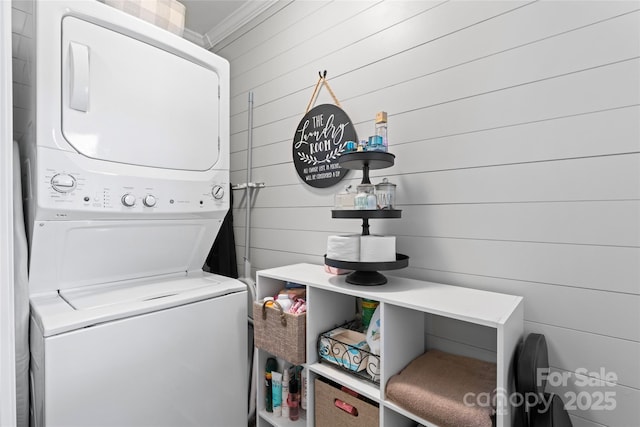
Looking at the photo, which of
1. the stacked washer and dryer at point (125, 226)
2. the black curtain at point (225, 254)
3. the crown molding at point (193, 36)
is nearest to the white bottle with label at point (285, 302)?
the stacked washer and dryer at point (125, 226)

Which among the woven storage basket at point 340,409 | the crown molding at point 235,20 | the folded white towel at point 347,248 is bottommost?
the woven storage basket at point 340,409

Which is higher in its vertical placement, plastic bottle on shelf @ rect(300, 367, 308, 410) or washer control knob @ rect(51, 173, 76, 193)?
washer control knob @ rect(51, 173, 76, 193)

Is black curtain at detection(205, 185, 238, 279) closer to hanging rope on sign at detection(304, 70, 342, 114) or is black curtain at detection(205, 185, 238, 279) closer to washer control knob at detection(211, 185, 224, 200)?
washer control knob at detection(211, 185, 224, 200)

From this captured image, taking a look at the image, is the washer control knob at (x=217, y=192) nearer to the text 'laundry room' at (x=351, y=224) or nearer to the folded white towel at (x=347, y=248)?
the text 'laundry room' at (x=351, y=224)

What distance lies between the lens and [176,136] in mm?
1577

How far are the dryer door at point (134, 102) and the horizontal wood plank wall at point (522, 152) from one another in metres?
0.69

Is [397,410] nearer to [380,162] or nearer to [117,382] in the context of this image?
[380,162]

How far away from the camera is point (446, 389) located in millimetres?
1013

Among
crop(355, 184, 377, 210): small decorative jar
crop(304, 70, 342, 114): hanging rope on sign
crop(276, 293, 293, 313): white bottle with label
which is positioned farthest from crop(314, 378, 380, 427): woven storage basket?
crop(304, 70, 342, 114): hanging rope on sign

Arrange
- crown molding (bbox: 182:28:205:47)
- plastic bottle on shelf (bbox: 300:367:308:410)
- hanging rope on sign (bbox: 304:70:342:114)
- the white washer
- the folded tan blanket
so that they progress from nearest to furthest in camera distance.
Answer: the folded tan blanket → the white washer → plastic bottle on shelf (bbox: 300:367:308:410) → hanging rope on sign (bbox: 304:70:342:114) → crown molding (bbox: 182:28:205:47)

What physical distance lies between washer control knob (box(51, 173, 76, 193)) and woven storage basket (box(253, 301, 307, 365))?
2.92ft

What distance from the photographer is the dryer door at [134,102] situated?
4.07ft

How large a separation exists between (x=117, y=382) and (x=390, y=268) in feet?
3.64

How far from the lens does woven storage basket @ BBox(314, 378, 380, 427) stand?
46.2 inches
